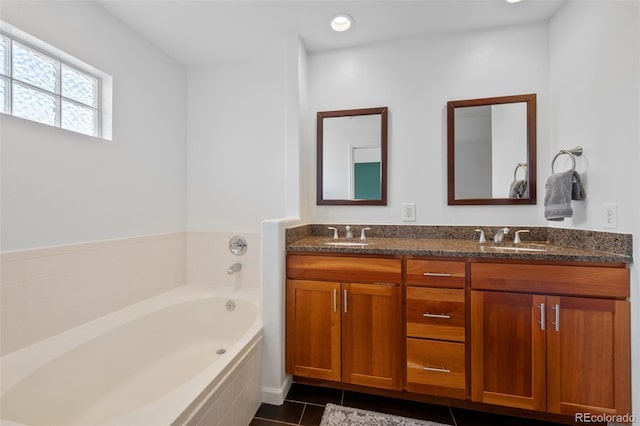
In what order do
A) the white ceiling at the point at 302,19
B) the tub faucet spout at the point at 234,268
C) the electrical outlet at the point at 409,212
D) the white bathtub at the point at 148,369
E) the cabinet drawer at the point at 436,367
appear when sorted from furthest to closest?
the tub faucet spout at the point at 234,268 < the electrical outlet at the point at 409,212 < the white ceiling at the point at 302,19 < the cabinet drawer at the point at 436,367 < the white bathtub at the point at 148,369

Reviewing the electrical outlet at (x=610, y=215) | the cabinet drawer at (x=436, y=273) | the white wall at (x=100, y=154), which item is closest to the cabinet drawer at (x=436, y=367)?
the cabinet drawer at (x=436, y=273)

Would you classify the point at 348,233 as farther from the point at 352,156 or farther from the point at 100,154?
the point at 100,154

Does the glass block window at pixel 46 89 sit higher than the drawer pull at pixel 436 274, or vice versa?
the glass block window at pixel 46 89

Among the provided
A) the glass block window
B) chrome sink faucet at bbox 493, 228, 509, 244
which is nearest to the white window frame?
the glass block window

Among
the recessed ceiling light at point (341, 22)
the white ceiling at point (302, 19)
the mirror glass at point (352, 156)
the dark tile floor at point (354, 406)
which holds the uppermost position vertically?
the white ceiling at point (302, 19)

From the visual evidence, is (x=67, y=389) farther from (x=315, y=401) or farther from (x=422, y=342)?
(x=422, y=342)

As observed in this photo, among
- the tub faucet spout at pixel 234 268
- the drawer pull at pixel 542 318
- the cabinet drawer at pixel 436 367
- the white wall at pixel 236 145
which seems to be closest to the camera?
the drawer pull at pixel 542 318

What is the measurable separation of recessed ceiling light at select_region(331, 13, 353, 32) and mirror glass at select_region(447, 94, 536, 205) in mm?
926

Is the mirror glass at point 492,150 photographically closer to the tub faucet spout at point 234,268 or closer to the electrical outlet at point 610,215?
the electrical outlet at point 610,215

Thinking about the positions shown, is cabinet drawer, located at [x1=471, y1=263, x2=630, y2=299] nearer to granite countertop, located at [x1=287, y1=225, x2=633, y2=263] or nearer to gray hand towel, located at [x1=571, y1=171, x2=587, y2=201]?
granite countertop, located at [x1=287, y1=225, x2=633, y2=263]

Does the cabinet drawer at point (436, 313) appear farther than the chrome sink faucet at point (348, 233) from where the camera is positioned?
No

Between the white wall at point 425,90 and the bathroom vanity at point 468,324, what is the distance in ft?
1.73

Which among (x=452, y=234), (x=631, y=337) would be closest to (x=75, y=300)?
(x=452, y=234)

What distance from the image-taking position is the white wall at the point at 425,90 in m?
1.92
